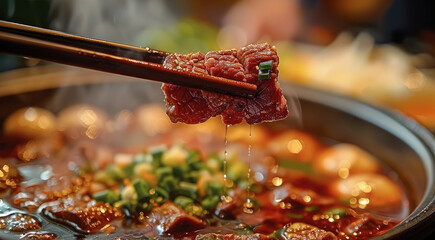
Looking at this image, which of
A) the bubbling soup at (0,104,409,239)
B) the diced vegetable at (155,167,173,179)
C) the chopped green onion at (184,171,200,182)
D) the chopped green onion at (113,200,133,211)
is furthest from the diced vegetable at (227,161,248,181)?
the chopped green onion at (113,200,133,211)

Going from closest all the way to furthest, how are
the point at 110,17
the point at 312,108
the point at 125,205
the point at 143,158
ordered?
the point at 125,205 < the point at 143,158 < the point at 312,108 < the point at 110,17

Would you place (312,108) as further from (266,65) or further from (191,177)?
(266,65)

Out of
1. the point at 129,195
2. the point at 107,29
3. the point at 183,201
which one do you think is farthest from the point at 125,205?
the point at 107,29

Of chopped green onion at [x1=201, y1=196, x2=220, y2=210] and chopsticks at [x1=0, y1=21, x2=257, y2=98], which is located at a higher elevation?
chopsticks at [x1=0, y1=21, x2=257, y2=98]

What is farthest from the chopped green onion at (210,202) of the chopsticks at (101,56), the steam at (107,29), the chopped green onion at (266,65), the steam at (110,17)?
the steam at (110,17)

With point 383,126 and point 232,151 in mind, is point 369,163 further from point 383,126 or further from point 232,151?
point 232,151

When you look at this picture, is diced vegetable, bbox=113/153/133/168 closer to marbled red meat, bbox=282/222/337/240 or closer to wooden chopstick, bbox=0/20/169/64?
wooden chopstick, bbox=0/20/169/64
